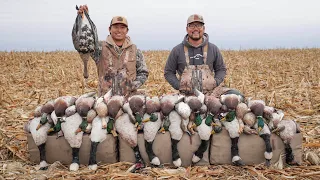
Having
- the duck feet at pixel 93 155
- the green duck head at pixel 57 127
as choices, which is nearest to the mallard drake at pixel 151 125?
the duck feet at pixel 93 155

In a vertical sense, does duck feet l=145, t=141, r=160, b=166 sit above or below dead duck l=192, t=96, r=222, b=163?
below

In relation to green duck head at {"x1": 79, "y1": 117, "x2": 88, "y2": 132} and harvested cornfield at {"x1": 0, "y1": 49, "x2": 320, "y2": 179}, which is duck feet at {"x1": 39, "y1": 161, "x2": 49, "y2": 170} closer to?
harvested cornfield at {"x1": 0, "y1": 49, "x2": 320, "y2": 179}

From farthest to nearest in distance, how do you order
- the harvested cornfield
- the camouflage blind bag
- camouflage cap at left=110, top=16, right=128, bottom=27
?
camouflage cap at left=110, top=16, right=128, bottom=27 < the camouflage blind bag < the harvested cornfield

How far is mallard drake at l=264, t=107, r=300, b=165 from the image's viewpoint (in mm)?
4340

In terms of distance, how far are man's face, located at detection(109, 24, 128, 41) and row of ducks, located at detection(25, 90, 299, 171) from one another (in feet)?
4.58

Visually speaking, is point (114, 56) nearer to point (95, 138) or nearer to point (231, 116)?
point (95, 138)

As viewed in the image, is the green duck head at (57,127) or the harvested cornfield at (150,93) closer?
the harvested cornfield at (150,93)

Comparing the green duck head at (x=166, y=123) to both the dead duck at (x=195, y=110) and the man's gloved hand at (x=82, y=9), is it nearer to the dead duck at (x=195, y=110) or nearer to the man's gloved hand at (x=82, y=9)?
the dead duck at (x=195, y=110)

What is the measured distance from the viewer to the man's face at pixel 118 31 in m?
5.24

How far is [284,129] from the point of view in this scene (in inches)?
171

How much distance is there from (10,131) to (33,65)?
30.7 feet

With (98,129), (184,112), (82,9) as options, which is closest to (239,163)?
(184,112)

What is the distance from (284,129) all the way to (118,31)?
9.87ft

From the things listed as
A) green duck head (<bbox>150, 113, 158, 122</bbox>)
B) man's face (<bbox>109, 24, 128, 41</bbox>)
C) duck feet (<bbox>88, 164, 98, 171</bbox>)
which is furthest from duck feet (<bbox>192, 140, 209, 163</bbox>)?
man's face (<bbox>109, 24, 128, 41</bbox>)
